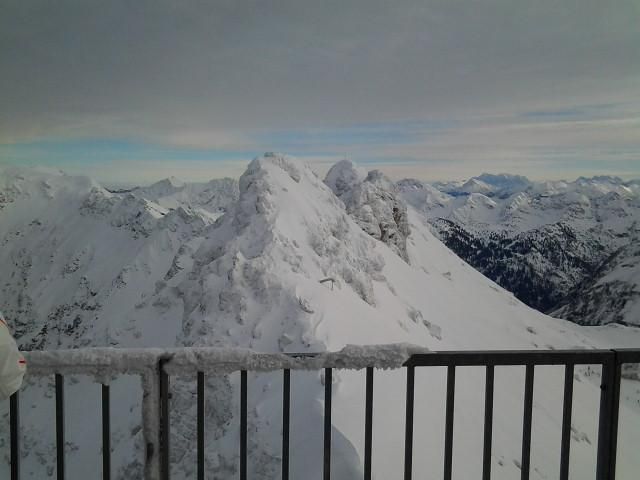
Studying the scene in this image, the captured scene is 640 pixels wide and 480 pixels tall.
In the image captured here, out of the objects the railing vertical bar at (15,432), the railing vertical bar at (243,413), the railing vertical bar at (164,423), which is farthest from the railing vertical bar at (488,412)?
the railing vertical bar at (15,432)

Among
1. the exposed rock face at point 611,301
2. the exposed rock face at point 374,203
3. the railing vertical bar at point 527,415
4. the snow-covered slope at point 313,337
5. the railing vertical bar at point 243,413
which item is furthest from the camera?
the exposed rock face at point 611,301

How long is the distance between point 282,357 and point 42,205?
22151 cm

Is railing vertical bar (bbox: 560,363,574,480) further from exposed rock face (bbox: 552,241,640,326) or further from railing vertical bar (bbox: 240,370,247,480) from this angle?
exposed rock face (bbox: 552,241,640,326)

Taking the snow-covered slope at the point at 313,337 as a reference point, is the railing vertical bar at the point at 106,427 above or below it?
above

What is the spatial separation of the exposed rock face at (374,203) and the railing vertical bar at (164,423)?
39568 millimetres

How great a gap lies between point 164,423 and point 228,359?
558 mm

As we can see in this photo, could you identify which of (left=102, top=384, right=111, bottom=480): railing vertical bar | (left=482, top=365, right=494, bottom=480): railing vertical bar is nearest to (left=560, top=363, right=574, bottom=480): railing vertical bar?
(left=482, top=365, right=494, bottom=480): railing vertical bar

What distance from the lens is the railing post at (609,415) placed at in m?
2.96

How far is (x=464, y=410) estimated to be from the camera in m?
11.0

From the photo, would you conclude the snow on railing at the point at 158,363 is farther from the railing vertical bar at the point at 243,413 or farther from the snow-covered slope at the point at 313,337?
the snow-covered slope at the point at 313,337

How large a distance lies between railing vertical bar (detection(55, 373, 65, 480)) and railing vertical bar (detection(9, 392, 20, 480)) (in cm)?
22

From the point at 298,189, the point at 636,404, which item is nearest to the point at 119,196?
the point at 298,189

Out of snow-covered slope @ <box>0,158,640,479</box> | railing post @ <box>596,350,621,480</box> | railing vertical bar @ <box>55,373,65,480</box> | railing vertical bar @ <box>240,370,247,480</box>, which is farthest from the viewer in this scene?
snow-covered slope @ <box>0,158,640,479</box>

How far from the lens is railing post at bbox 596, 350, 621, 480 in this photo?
2.96 meters
